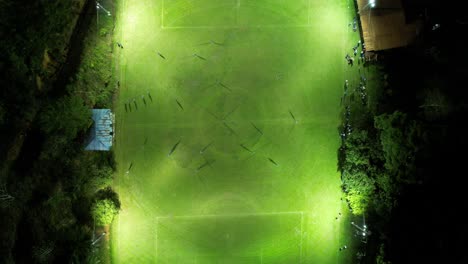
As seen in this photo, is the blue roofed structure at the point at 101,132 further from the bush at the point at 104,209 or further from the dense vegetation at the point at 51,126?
the bush at the point at 104,209

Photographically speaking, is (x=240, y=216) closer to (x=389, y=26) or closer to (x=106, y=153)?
(x=106, y=153)

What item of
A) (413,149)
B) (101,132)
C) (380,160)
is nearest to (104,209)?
(101,132)

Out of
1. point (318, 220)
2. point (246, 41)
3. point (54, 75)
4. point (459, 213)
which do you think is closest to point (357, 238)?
point (318, 220)

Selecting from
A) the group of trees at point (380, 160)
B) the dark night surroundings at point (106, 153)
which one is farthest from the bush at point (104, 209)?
the group of trees at point (380, 160)

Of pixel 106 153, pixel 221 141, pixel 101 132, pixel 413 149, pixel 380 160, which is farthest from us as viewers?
pixel 221 141

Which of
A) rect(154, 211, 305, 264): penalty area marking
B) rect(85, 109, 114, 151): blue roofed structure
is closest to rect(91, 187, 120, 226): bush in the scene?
rect(154, 211, 305, 264): penalty area marking

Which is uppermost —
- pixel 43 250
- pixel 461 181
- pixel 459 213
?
pixel 461 181

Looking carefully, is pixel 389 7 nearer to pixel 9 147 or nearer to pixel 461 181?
pixel 461 181
